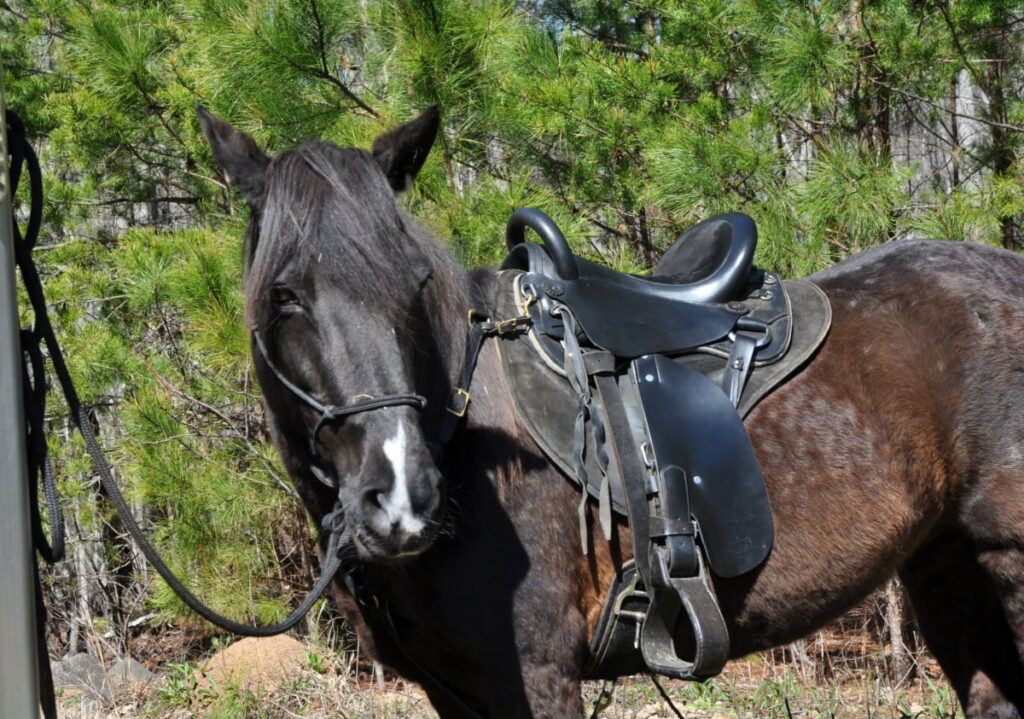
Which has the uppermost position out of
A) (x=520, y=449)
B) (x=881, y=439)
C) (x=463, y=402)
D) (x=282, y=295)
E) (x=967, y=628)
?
(x=282, y=295)

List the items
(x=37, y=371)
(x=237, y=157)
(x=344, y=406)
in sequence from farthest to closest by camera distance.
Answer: (x=237, y=157) < (x=344, y=406) < (x=37, y=371)

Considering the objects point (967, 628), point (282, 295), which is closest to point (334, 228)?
point (282, 295)

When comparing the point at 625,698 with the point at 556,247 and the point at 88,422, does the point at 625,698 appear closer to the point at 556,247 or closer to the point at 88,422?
the point at 556,247

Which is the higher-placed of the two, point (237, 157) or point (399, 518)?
point (237, 157)

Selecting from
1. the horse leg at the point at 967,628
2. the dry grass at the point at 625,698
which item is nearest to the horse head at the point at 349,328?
the horse leg at the point at 967,628

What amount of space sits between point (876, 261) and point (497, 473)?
146 centimetres

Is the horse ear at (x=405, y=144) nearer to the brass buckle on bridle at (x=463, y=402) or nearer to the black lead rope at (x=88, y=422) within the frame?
the black lead rope at (x=88, y=422)

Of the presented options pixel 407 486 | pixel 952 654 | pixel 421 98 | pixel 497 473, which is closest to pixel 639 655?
pixel 497 473

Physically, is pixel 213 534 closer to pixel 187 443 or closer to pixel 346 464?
pixel 187 443

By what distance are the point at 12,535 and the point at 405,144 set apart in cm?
125

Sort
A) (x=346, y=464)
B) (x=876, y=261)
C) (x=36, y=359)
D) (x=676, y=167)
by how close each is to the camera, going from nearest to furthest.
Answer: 1. (x=36, y=359)
2. (x=346, y=464)
3. (x=876, y=261)
4. (x=676, y=167)

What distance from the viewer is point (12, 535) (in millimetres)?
1621

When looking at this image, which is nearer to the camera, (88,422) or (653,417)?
(88,422)

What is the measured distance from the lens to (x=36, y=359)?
1860 mm
